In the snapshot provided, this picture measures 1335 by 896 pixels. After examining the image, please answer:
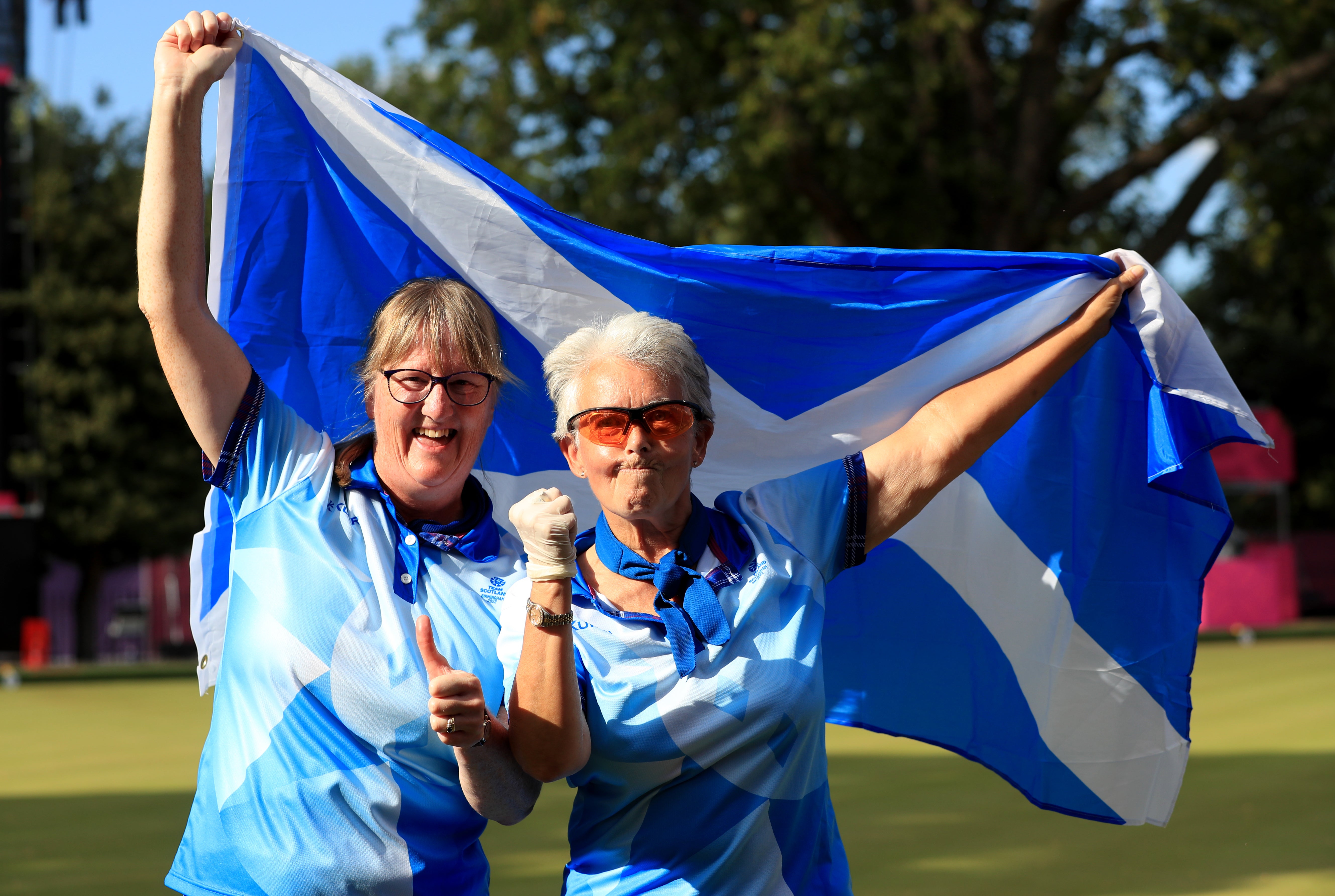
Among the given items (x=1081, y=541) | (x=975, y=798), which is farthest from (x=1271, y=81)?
(x=1081, y=541)


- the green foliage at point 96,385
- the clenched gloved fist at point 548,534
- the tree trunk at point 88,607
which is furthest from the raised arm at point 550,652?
the tree trunk at point 88,607

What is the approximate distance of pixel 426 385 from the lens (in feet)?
9.03

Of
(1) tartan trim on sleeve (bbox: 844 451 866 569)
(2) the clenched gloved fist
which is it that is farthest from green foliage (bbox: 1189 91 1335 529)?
(2) the clenched gloved fist

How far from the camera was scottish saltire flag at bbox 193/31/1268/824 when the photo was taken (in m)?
3.46

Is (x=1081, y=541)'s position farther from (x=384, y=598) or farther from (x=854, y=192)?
(x=854, y=192)

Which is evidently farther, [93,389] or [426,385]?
[93,389]

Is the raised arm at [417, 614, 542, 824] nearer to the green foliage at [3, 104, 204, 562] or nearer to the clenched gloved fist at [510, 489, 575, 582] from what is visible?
the clenched gloved fist at [510, 489, 575, 582]

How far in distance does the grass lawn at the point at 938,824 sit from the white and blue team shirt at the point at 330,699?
132 inches

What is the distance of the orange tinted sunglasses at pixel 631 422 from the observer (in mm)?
2523

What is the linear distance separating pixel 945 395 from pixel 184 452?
90.6 ft

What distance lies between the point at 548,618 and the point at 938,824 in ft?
17.9

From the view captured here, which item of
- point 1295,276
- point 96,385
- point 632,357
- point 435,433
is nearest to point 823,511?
point 632,357

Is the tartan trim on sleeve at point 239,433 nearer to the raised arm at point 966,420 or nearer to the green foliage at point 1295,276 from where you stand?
the raised arm at point 966,420

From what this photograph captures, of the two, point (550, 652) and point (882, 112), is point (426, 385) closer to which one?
point (550, 652)
